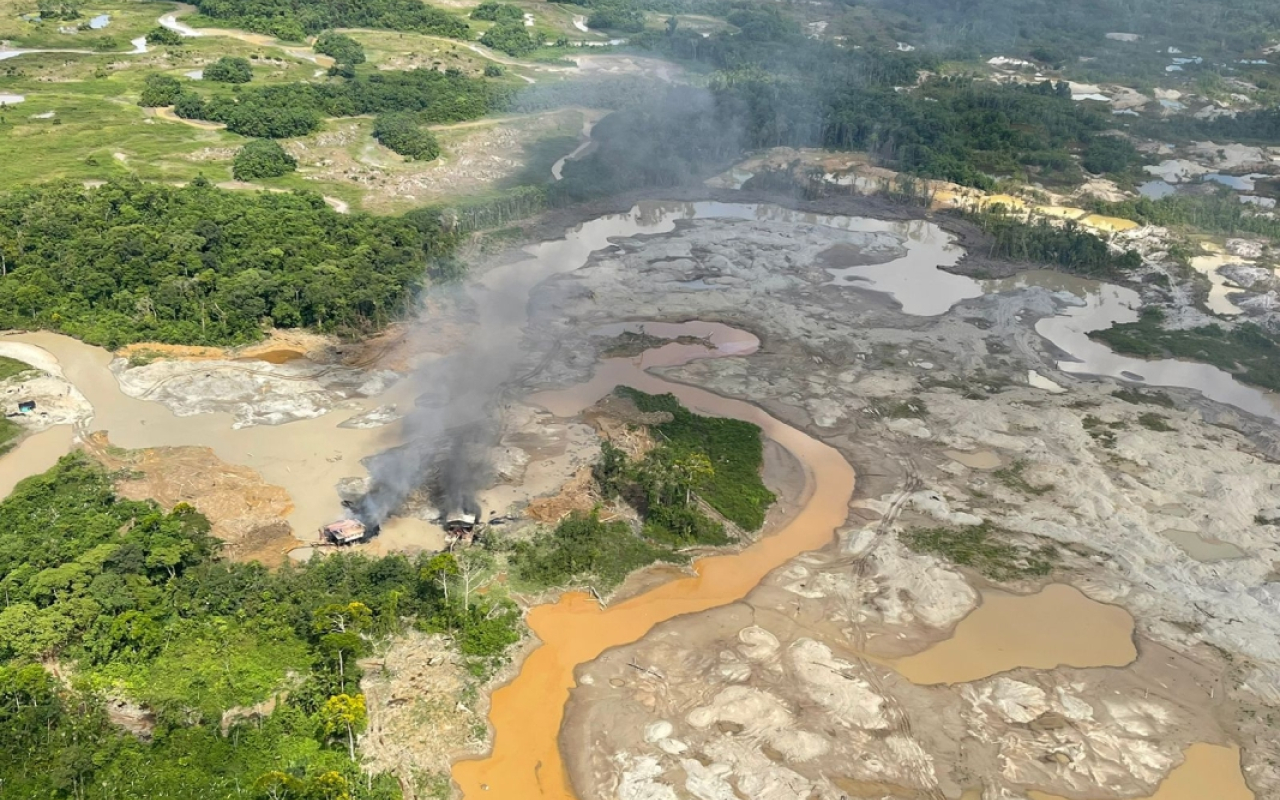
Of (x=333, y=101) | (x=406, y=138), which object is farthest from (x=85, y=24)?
(x=406, y=138)

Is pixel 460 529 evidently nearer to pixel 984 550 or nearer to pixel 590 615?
pixel 590 615

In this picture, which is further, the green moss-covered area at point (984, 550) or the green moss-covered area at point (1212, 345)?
the green moss-covered area at point (1212, 345)

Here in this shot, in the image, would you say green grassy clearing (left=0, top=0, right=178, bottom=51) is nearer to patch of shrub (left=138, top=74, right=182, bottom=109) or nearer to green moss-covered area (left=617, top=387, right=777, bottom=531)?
patch of shrub (left=138, top=74, right=182, bottom=109)

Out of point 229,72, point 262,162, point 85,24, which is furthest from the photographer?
point 85,24

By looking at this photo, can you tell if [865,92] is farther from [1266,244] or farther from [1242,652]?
[1242,652]

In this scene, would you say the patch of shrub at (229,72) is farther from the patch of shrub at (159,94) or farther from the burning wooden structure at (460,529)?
the burning wooden structure at (460,529)

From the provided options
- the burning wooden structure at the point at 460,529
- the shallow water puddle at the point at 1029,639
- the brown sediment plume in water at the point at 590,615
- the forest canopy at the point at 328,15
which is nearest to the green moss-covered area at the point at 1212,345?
the brown sediment plume in water at the point at 590,615
